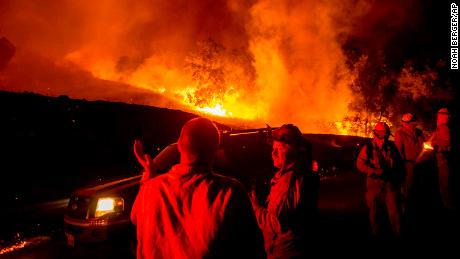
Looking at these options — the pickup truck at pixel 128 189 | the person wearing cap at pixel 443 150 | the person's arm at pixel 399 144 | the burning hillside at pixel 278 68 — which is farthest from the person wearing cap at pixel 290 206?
the burning hillside at pixel 278 68

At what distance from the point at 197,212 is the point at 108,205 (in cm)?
350

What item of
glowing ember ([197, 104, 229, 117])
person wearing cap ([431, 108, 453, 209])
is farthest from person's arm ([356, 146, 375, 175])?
glowing ember ([197, 104, 229, 117])

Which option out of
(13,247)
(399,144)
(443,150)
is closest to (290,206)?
(399,144)

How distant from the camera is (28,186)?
31.5 feet

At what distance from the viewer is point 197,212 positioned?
189cm

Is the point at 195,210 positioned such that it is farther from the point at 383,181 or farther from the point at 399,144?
the point at 399,144

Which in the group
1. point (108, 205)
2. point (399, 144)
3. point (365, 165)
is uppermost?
point (399, 144)

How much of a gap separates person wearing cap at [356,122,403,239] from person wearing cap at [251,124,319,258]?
312cm

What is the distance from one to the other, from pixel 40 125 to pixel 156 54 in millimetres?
12064

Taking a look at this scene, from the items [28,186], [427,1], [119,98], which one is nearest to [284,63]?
[119,98]

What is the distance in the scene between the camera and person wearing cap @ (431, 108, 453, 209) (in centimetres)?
757

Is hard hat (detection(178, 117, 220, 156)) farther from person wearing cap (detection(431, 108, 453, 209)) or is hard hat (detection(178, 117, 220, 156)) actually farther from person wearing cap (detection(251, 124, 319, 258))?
person wearing cap (detection(431, 108, 453, 209))

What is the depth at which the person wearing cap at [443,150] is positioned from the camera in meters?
7.57

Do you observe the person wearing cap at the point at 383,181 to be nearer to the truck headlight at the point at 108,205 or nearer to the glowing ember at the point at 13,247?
the truck headlight at the point at 108,205
